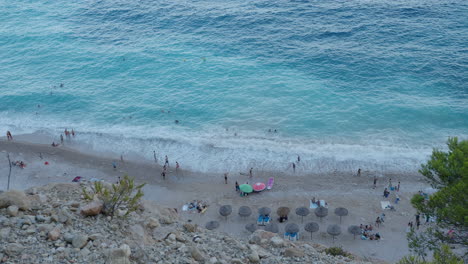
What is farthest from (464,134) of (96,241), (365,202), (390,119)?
(96,241)

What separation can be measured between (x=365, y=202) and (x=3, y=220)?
3031 cm

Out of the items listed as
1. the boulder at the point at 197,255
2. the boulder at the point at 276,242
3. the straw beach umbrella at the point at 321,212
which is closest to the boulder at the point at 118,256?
the boulder at the point at 197,255

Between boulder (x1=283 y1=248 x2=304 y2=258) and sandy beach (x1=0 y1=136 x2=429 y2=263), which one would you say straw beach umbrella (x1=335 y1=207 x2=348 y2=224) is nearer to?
sandy beach (x1=0 y1=136 x2=429 y2=263)

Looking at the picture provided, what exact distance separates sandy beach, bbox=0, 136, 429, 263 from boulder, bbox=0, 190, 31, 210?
1995 cm

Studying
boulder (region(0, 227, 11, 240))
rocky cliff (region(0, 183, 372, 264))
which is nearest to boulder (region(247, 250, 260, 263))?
rocky cliff (region(0, 183, 372, 264))

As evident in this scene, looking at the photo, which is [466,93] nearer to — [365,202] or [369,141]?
[369,141]

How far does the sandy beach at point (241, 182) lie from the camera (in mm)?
32906

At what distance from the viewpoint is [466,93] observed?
5184 centimetres

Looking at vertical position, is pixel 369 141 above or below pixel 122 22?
below

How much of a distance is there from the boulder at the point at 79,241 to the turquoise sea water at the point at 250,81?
28875mm

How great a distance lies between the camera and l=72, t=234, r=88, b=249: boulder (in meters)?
13.5

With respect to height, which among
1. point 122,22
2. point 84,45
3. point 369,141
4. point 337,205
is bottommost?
point 337,205

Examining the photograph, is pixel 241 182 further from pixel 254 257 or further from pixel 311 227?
pixel 254 257

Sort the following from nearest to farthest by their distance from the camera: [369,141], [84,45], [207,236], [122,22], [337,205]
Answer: [207,236] < [337,205] < [369,141] < [84,45] < [122,22]
